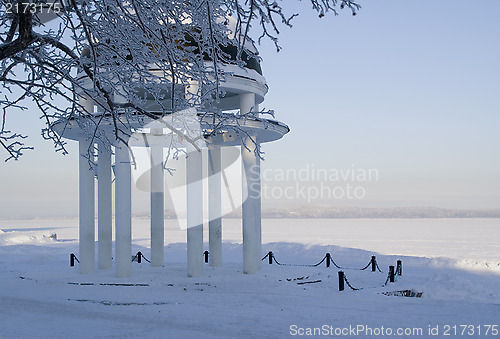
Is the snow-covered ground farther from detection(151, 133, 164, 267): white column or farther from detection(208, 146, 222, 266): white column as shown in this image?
detection(151, 133, 164, 267): white column

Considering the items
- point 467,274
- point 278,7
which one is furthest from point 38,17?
point 467,274

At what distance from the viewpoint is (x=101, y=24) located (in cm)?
906

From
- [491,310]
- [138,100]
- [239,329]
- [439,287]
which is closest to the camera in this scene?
[138,100]

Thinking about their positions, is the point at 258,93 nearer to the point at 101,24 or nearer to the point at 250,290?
the point at 250,290

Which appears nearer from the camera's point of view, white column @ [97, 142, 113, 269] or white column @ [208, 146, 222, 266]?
white column @ [97, 142, 113, 269]

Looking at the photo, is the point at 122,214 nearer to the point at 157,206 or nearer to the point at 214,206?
the point at 157,206

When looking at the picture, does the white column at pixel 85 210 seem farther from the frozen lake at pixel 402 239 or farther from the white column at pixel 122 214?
the frozen lake at pixel 402 239

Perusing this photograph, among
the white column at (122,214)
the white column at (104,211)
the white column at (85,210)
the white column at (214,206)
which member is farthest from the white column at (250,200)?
the white column at (85,210)

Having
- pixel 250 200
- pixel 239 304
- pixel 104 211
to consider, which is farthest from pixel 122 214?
pixel 239 304

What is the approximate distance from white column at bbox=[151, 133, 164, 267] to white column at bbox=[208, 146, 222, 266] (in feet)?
8.16

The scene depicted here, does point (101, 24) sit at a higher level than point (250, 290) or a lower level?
higher

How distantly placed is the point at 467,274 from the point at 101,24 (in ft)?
67.7

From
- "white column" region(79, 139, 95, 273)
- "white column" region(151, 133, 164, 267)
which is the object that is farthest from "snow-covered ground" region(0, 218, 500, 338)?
"white column" region(151, 133, 164, 267)

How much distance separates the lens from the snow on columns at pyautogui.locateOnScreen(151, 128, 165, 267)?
2439 centimetres
